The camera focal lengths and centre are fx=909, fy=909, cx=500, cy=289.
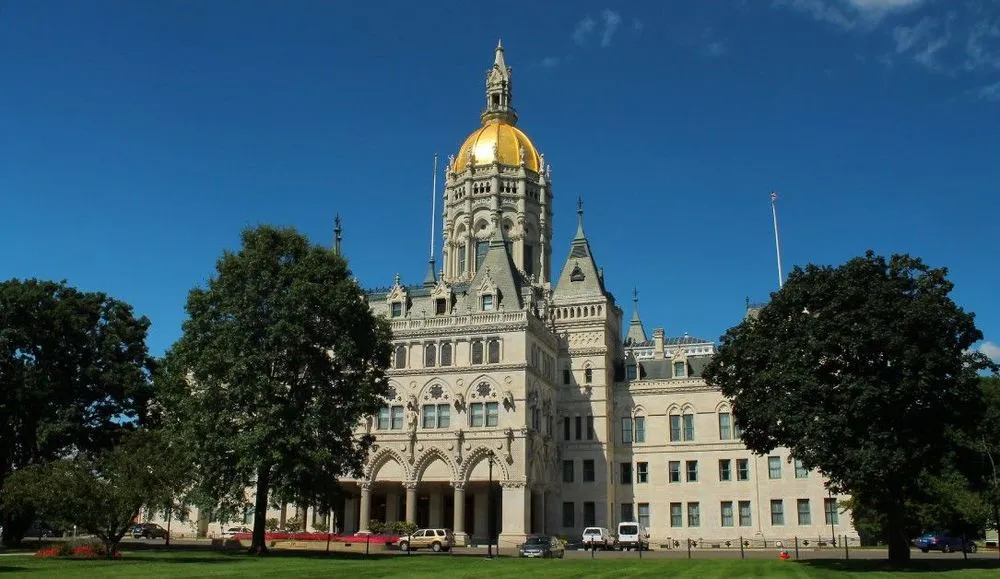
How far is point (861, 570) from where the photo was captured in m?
36.8

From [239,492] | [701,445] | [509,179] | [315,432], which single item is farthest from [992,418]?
[509,179]

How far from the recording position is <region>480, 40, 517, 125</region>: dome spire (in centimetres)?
10156

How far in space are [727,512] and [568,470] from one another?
522 inches

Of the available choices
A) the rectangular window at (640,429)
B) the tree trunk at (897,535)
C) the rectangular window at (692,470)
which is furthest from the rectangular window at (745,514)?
the tree trunk at (897,535)

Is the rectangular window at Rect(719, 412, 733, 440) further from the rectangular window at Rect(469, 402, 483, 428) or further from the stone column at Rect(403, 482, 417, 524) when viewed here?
the stone column at Rect(403, 482, 417, 524)

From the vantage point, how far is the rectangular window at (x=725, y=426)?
74938mm

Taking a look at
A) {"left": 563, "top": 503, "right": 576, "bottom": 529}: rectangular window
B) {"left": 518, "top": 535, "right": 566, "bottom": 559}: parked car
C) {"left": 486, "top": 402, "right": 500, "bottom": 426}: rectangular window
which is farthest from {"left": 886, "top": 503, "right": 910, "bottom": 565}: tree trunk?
{"left": 563, "top": 503, "right": 576, "bottom": 529}: rectangular window

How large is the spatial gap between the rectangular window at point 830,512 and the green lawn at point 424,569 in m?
29.4

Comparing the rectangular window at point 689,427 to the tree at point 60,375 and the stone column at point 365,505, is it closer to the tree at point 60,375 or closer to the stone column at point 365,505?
the stone column at point 365,505

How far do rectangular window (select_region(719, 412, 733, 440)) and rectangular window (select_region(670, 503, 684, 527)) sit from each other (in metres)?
6.70

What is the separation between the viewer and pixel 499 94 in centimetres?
A: 10312

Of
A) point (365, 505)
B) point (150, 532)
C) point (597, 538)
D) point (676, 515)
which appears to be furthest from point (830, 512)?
point (150, 532)

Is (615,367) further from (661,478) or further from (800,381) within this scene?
(800,381)

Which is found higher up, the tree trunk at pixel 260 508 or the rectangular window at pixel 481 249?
the rectangular window at pixel 481 249
